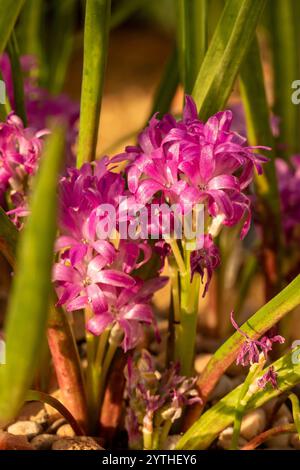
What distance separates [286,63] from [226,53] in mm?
380

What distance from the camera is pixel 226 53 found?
2.22 ft

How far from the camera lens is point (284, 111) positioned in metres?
1.04

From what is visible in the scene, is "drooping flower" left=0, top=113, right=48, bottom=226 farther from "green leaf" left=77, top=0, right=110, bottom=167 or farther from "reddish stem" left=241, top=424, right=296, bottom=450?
"reddish stem" left=241, top=424, right=296, bottom=450

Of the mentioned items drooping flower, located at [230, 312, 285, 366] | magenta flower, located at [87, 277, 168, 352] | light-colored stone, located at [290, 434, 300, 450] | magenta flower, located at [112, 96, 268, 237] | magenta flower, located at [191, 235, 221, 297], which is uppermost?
magenta flower, located at [112, 96, 268, 237]

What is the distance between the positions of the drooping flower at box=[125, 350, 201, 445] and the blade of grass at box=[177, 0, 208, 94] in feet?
0.89

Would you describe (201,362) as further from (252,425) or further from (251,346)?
(251,346)

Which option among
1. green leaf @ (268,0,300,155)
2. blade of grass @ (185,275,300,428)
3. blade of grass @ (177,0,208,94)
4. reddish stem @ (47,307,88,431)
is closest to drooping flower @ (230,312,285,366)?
blade of grass @ (185,275,300,428)

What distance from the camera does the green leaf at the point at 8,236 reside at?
60 cm

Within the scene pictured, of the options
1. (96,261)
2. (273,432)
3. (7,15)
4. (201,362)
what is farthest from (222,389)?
(7,15)

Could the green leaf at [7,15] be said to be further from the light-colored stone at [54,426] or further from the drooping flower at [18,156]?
the light-colored stone at [54,426]

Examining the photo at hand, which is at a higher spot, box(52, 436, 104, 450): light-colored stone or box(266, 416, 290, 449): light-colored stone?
box(52, 436, 104, 450): light-colored stone

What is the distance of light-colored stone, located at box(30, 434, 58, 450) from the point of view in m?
0.70

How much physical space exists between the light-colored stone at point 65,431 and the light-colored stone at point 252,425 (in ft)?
0.56

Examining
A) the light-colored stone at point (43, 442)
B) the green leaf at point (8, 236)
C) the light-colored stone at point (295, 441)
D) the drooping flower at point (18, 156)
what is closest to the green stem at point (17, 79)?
the drooping flower at point (18, 156)
